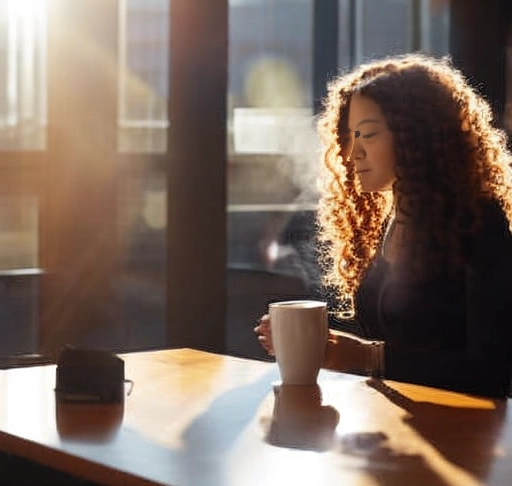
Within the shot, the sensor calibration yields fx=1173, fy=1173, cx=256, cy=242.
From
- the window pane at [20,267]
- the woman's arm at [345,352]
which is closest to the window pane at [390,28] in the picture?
the window pane at [20,267]

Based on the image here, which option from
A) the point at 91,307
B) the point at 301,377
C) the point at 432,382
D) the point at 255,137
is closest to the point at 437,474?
the point at 301,377

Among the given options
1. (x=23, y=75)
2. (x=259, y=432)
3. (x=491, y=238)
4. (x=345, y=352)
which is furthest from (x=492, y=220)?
(x=23, y=75)

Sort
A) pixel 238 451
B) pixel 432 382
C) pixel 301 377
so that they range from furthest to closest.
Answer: pixel 432 382, pixel 301 377, pixel 238 451

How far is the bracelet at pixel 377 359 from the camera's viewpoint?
2047 mm

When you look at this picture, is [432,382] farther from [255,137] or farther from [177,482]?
[255,137]

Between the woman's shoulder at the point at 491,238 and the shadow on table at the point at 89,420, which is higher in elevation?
the woman's shoulder at the point at 491,238

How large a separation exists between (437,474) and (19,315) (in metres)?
2.40

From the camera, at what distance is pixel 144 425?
1548 millimetres

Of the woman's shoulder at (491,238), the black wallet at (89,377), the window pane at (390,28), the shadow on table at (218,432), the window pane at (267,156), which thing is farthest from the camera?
the window pane at (390,28)

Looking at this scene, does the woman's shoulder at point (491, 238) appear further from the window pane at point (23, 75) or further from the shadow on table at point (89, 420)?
the window pane at point (23, 75)

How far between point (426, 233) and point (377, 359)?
0.30 metres

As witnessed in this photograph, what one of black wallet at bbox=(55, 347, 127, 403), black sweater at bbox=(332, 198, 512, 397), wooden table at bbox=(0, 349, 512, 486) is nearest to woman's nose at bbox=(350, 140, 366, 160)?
black sweater at bbox=(332, 198, 512, 397)

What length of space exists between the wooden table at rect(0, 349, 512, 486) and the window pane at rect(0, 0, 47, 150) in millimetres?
1617

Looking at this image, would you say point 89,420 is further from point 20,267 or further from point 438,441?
point 20,267
